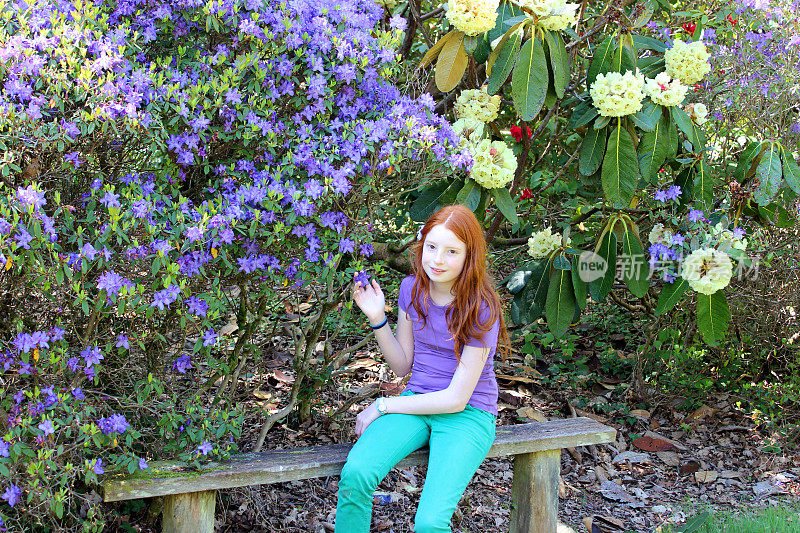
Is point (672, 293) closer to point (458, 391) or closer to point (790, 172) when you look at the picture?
point (790, 172)

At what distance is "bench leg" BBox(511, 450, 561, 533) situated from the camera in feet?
8.89

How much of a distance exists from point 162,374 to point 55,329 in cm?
47

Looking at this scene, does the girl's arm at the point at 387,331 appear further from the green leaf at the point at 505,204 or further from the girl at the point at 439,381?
the green leaf at the point at 505,204

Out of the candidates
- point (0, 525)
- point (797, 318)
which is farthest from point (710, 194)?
point (0, 525)

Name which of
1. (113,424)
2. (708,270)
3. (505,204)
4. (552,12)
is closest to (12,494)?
(113,424)

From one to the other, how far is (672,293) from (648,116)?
2.29 feet

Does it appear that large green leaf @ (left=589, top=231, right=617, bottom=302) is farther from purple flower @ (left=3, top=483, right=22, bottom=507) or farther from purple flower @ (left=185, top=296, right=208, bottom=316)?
purple flower @ (left=3, top=483, right=22, bottom=507)

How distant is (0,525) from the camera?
6.47 feet

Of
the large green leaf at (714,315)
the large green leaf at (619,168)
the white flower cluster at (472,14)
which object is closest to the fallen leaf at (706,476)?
the large green leaf at (714,315)

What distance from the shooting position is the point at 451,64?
2.81 meters

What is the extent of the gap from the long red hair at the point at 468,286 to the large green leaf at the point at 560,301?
71 cm

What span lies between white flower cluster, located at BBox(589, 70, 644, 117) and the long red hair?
0.75 metres

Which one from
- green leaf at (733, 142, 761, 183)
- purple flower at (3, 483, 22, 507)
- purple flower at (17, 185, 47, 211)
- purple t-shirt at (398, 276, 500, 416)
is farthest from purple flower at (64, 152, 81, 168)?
green leaf at (733, 142, 761, 183)

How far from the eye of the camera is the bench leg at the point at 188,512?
7.23 ft
